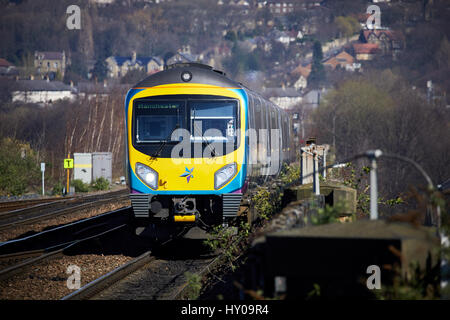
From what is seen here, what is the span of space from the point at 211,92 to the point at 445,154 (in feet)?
143

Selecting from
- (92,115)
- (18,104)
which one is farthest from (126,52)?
(92,115)

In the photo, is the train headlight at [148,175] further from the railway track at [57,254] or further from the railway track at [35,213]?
the railway track at [35,213]

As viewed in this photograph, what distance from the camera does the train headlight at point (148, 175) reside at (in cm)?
1116

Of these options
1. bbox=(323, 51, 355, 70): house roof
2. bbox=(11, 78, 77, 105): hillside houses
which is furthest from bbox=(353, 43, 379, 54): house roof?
bbox=(11, 78, 77, 105): hillside houses

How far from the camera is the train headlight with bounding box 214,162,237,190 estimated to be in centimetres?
1113

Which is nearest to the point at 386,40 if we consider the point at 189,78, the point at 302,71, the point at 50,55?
the point at 302,71

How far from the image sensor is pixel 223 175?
11.2m

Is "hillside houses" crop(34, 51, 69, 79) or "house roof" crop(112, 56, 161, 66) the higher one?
"house roof" crop(112, 56, 161, 66)

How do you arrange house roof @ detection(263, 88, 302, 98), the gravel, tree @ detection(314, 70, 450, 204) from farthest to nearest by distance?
house roof @ detection(263, 88, 302, 98), tree @ detection(314, 70, 450, 204), the gravel

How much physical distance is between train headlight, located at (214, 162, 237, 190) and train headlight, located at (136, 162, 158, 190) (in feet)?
3.28

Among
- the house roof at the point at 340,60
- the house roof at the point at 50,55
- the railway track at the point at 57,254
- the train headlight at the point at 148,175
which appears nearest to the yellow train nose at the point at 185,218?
the train headlight at the point at 148,175

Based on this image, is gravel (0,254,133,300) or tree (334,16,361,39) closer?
gravel (0,254,133,300)

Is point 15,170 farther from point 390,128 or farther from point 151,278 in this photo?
point 390,128

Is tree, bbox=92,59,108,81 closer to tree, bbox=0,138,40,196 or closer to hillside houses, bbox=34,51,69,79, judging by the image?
hillside houses, bbox=34,51,69,79
